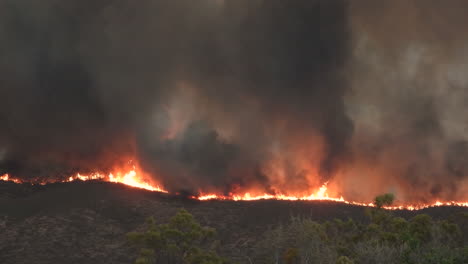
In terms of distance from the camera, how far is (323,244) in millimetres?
26875

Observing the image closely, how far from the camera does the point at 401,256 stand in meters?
25.4

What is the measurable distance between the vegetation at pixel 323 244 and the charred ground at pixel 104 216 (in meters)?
3.32

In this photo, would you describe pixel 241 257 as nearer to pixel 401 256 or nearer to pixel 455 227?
pixel 401 256

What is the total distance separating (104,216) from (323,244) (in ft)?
56.3

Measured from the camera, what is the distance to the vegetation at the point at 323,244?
24844 millimetres

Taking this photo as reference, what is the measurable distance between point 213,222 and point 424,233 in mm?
14989

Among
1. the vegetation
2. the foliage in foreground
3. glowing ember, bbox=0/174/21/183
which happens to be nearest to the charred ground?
glowing ember, bbox=0/174/21/183

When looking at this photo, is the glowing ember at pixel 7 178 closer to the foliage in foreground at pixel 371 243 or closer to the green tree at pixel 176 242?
the green tree at pixel 176 242

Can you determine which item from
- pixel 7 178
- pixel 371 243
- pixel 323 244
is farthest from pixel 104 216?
pixel 7 178

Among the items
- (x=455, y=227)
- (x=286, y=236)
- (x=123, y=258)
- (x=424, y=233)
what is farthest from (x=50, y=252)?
(x=455, y=227)

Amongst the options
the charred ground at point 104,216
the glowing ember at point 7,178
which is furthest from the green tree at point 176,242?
the glowing ember at point 7,178

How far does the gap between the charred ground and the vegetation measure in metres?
3.32

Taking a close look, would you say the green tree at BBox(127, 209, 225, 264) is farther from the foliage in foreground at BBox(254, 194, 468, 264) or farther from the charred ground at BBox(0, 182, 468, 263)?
the foliage in foreground at BBox(254, 194, 468, 264)

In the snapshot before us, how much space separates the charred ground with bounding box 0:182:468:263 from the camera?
1183 inches
